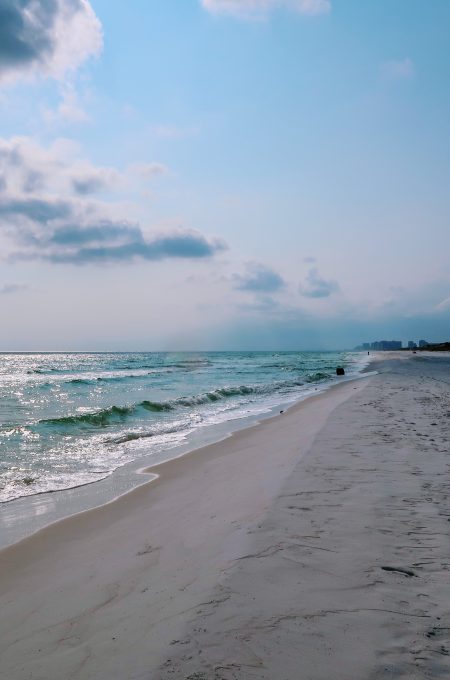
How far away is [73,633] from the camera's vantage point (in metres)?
3.35

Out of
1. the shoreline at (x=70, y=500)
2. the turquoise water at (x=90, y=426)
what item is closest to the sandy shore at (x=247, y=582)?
the shoreline at (x=70, y=500)

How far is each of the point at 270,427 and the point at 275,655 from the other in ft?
38.3

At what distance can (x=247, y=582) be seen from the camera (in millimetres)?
3697

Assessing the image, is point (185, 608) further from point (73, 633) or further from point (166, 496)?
point (166, 496)

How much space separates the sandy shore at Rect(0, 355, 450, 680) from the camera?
2.82 m

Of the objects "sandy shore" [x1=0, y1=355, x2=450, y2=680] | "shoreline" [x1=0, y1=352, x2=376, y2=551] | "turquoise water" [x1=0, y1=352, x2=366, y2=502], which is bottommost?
"turquoise water" [x1=0, y1=352, x2=366, y2=502]

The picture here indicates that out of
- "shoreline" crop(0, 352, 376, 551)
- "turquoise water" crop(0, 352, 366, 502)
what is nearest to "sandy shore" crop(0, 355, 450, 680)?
"shoreline" crop(0, 352, 376, 551)

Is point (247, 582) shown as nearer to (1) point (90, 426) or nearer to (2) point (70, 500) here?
(2) point (70, 500)

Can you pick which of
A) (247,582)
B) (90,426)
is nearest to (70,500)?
(247,582)

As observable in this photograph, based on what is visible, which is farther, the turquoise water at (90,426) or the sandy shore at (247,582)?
the turquoise water at (90,426)

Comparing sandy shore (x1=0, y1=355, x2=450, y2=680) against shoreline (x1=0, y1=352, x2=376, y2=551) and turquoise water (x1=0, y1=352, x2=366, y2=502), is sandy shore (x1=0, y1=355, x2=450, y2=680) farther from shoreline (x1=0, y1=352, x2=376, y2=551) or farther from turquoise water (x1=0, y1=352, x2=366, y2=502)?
turquoise water (x1=0, y1=352, x2=366, y2=502)

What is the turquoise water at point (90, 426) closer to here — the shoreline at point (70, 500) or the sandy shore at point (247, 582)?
the shoreline at point (70, 500)

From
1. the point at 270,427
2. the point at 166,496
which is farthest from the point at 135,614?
the point at 270,427

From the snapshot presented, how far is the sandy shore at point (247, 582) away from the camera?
2818 millimetres
